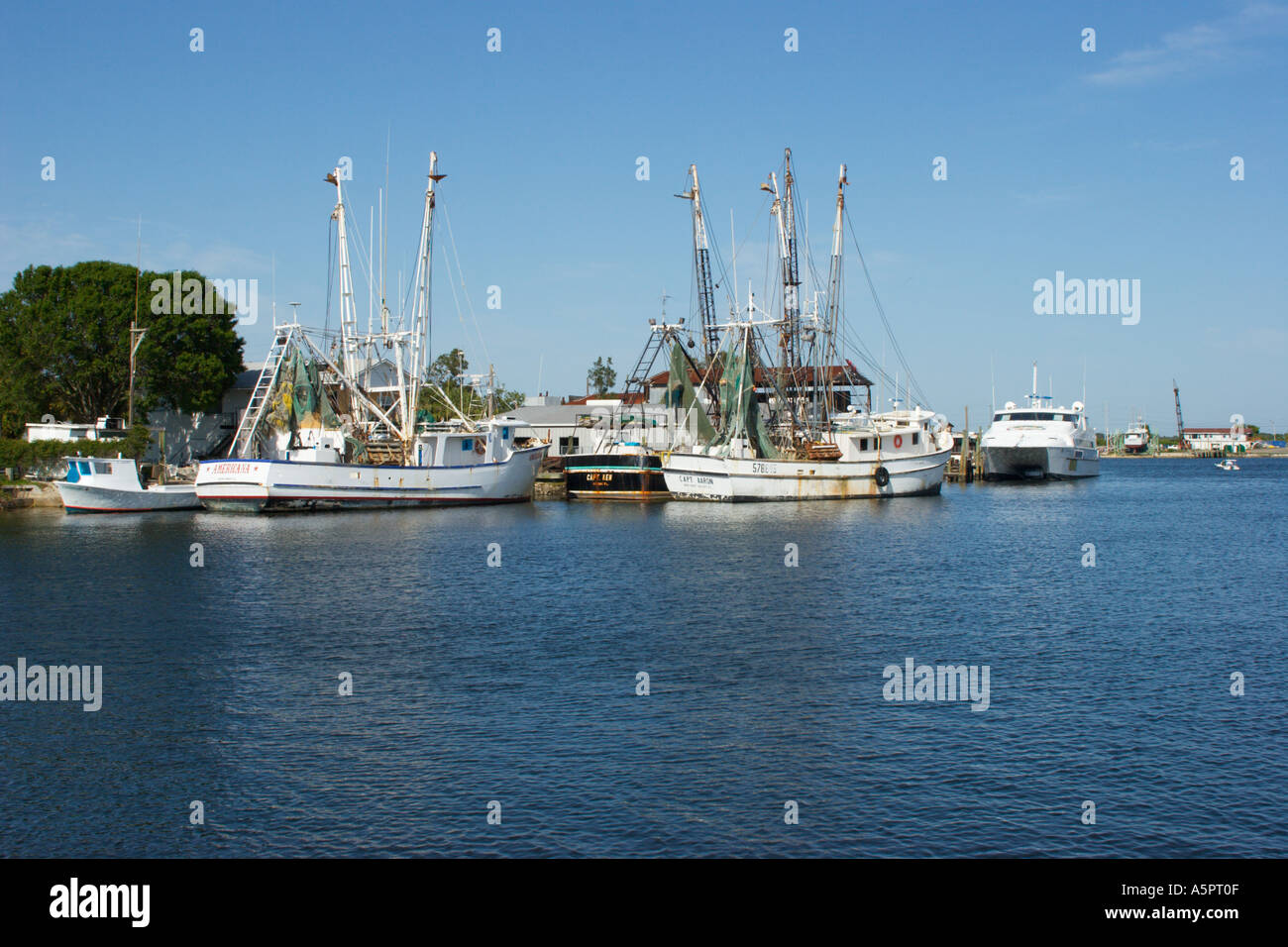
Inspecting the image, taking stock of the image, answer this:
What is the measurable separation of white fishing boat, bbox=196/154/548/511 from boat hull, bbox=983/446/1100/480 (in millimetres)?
49842

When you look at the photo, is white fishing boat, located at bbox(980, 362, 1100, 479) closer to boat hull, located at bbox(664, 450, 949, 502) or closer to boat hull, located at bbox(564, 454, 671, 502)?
boat hull, located at bbox(664, 450, 949, 502)

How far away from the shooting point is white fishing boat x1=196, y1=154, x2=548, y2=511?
218 feet

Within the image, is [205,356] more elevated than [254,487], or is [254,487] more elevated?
[205,356]

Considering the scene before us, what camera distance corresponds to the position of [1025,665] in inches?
1014

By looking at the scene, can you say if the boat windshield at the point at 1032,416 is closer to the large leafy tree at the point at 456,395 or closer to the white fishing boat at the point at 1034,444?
the white fishing boat at the point at 1034,444

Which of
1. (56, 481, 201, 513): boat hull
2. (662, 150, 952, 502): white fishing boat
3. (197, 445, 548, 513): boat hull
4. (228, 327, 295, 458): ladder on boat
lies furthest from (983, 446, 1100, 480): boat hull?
(56, 481, 201, 513): boat hull

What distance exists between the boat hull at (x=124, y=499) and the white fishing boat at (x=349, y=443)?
3172 mm

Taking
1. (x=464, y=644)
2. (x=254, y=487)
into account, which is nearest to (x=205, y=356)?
(x=254, y=487)

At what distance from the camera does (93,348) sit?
260ft

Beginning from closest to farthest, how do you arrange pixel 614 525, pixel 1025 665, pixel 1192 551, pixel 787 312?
pixel 1025 665
pixel 1192 551
pixel 614 525
pixel 787 312

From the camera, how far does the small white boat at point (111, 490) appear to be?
6625cm

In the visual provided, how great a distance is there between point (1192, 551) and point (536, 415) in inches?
2829

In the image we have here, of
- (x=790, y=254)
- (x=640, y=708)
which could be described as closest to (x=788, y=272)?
(x=790, y=254)
